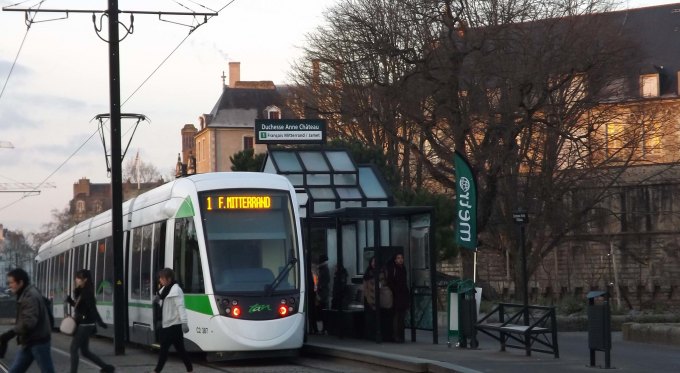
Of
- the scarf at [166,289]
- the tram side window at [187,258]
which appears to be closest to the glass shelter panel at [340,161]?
the tram side window at [187,258]

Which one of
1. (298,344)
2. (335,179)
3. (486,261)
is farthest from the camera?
(486,261)

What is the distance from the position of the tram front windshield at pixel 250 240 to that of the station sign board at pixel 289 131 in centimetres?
1156

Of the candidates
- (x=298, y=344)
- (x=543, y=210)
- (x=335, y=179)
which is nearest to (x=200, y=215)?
(x=298, y=344)

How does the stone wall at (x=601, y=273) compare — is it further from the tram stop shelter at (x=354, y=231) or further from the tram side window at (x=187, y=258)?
the tram side window at (x=187, y=258)

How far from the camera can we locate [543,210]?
45094 millimetres

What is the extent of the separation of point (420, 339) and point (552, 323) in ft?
22.0

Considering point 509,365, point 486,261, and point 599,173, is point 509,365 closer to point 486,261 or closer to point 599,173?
point 599,173

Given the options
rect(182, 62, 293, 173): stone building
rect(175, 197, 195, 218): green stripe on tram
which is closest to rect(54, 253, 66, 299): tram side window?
rect(175, 197, 195, 218): green stripe on tram

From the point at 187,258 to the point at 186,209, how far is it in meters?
0.88

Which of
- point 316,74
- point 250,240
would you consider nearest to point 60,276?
point 250,240

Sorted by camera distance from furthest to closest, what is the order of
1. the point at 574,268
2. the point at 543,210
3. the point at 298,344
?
the point at 574,268
the point at 543,210
the point at 298,344

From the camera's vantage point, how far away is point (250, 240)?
20484 mm

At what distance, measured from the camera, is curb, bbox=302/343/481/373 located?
1681 centimetres

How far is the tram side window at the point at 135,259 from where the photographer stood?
24.4 meters
